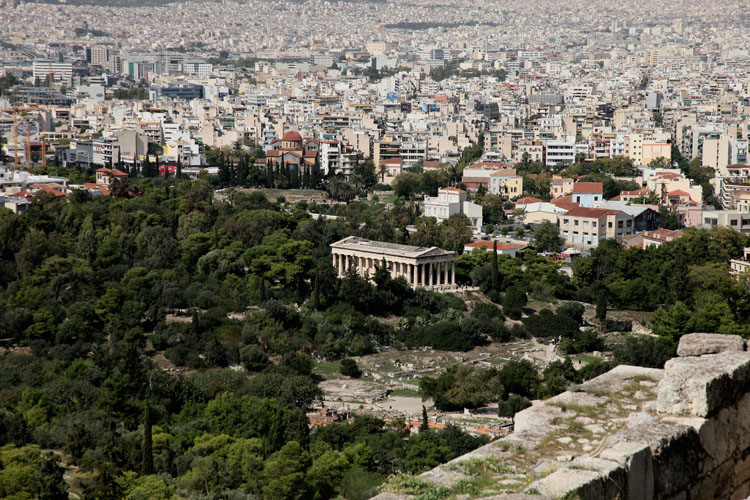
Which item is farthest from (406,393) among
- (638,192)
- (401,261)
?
(638,192)

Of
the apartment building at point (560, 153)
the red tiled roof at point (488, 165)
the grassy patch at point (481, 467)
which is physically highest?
the grassy patch at point (481, 467)

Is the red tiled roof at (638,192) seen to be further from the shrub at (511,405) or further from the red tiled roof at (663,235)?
the shrub at (511,405)

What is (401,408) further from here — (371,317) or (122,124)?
(122,124)

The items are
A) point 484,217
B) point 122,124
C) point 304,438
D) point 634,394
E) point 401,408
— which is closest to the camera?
point 634,394

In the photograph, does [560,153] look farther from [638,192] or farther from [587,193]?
[587,193]

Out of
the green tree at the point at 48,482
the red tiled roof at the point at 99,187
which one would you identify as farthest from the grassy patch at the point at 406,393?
the red tiled roof at the point at 99,187

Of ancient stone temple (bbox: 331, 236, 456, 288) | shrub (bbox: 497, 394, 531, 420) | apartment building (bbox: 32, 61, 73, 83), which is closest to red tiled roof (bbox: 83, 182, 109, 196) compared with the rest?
ancient stone temple (bbox: 331, 236, 456, 288)

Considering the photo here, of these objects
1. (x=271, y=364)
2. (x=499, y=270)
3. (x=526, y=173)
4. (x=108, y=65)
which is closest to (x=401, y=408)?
(x=271, y=364)
